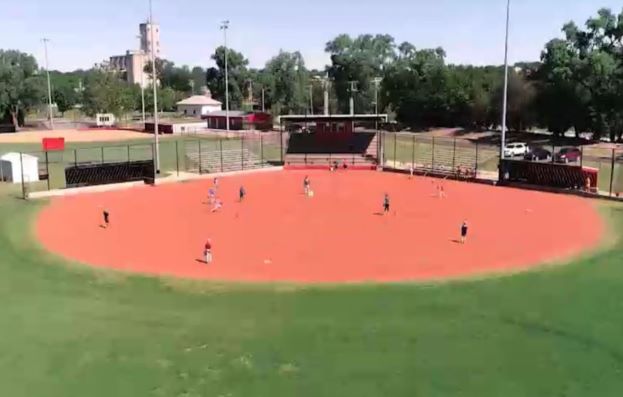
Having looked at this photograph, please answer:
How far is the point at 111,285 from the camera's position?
23.7 meters

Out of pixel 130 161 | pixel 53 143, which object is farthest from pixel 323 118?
pixel 53 143

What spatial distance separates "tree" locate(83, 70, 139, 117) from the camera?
422 ft

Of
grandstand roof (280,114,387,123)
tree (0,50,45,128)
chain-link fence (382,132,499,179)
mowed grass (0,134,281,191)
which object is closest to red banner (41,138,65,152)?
mowed grass (0,134,281,191)

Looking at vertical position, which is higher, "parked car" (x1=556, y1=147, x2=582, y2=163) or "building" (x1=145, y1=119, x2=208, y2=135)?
"building" (x1=145, y1=119, x2=208, y2=135)

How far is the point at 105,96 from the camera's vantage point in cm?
12900

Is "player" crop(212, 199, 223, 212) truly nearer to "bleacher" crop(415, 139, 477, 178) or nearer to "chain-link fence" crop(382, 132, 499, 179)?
"bleacher" crop(415, 139, 477, 178)

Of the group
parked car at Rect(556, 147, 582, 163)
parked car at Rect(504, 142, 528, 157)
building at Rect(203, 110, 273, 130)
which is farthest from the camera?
building at Rect(203, 110, 273, 130)

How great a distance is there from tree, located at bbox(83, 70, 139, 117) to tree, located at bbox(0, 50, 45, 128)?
1369cm

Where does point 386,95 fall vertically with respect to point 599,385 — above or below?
above

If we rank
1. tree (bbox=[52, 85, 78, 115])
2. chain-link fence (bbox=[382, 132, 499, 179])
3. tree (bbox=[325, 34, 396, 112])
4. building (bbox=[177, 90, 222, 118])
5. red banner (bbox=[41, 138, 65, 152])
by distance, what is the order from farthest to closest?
tree (bbox=[52, 85, 78, 115]) → building (bbox=[177, 90, 222, 118]) → tree (bbox=[325, 34, 396, 112]) → chain-link fence (bbox=[382, 132, 499, 179]) → red banner (bbox=[41, 138, 65, 152])

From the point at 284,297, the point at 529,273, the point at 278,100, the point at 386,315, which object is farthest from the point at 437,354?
the point at 278,100

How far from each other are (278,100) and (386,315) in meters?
122

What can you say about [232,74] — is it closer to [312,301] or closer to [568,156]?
[568,156]

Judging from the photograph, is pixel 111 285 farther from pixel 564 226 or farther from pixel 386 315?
pixel 564 226
